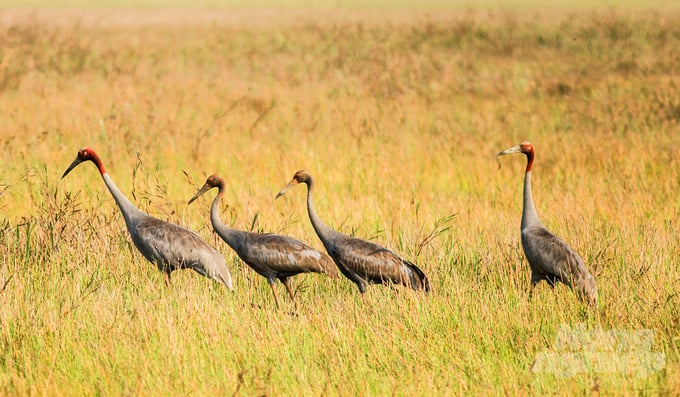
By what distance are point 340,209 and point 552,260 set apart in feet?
10.2

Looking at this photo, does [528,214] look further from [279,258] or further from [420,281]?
[279,258]

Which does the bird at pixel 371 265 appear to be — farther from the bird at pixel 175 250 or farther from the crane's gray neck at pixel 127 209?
the crane's gray neck at pixel 127 209

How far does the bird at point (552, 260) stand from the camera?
20.5 feet

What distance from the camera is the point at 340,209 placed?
922 cm

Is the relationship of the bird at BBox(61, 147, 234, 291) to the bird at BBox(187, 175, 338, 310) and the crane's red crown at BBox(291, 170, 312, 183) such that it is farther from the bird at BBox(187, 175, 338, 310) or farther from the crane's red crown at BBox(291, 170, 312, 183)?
the crane's red crown at BBox(291, 170, 312, 183)

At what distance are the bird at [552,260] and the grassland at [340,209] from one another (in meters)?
0.16

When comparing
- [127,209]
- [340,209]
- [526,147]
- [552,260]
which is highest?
[526,147]

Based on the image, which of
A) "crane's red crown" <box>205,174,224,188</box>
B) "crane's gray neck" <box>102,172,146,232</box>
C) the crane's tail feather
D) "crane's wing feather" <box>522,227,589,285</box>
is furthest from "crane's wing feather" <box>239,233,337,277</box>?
"crane's wing feather" <box>522,227,589,285</box>

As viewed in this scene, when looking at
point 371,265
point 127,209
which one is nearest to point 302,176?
point 371,265

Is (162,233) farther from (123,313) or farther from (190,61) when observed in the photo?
(190,61)

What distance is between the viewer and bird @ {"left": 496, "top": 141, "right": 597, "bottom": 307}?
6.23m

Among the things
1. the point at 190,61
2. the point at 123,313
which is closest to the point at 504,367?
the point at 123,313

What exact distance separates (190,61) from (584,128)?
11428 mm

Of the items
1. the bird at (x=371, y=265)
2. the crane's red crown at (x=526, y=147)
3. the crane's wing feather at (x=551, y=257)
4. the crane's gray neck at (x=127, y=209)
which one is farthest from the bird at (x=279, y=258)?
the crane's red crown at (x=526, y=147)
